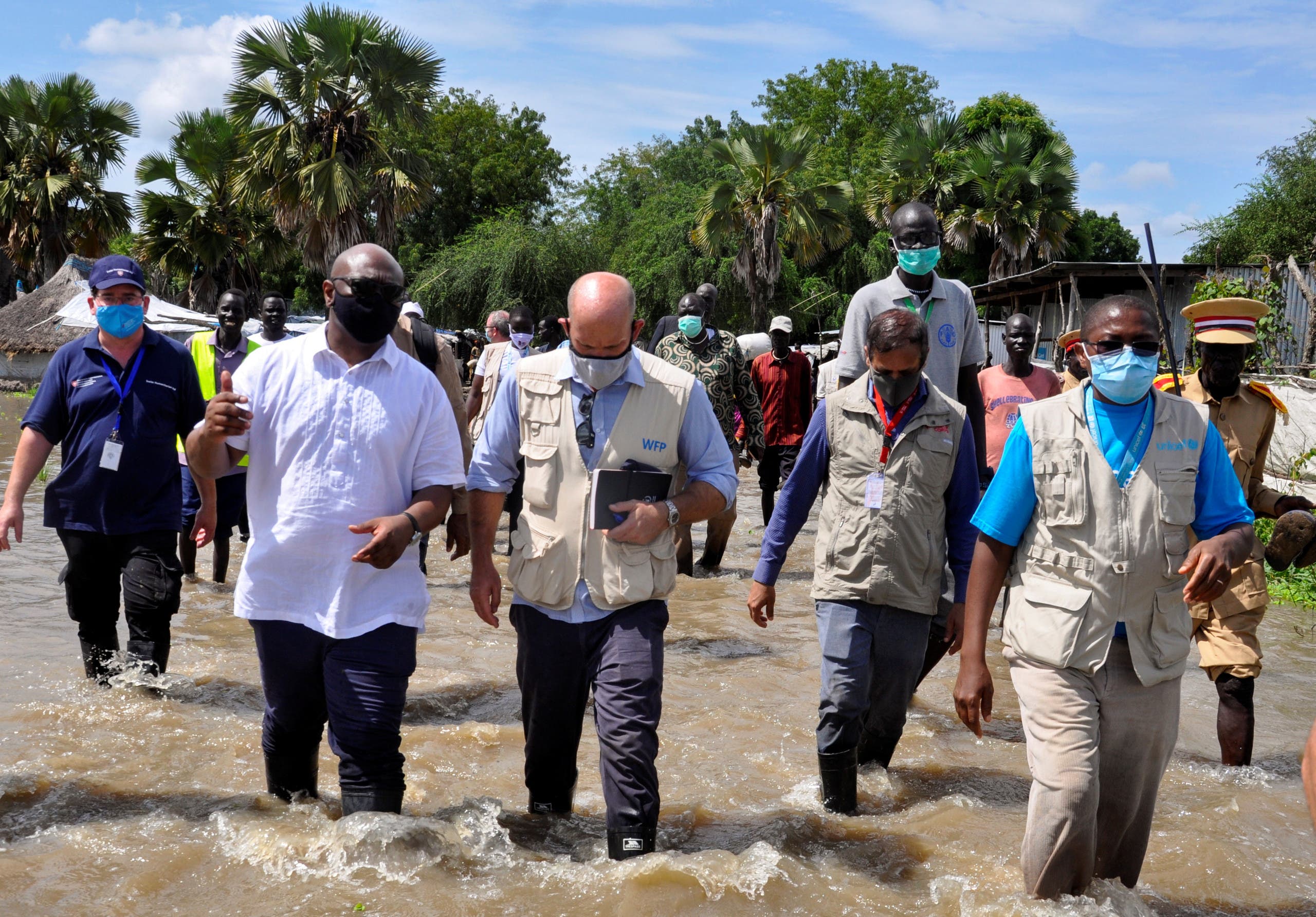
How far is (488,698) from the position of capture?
619 cm

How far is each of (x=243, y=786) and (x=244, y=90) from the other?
75.0ft

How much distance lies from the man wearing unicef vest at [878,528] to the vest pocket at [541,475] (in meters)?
0.93

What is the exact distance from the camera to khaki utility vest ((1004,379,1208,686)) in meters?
3.26

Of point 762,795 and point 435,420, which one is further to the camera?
point 762,795

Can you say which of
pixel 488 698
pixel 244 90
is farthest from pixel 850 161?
pixel 488 698

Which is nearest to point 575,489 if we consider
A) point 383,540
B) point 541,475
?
point 541,475

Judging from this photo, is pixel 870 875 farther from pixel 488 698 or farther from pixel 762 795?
pixel 488 698

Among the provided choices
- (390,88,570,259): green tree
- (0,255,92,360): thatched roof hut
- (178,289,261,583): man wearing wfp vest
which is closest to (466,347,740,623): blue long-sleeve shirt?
(178,289,261,583): man wearing wfp vest

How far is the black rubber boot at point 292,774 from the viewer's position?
405 centimetres

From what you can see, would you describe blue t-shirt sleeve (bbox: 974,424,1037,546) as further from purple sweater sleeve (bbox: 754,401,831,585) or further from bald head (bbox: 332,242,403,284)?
bald head (bbox: 332,242,403,284)

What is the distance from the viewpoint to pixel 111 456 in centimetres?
531

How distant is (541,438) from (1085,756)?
200cm

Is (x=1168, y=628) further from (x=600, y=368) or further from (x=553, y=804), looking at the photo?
(x=553, y=804)

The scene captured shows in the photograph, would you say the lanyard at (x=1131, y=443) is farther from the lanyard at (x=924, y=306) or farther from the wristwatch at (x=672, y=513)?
the lanyard at (x=924, y=306)
